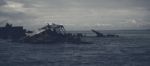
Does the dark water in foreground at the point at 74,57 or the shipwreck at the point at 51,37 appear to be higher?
the shipwreck at the point at 51,37

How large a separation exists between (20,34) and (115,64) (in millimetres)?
80844

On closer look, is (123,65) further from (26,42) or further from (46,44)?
(26,42)

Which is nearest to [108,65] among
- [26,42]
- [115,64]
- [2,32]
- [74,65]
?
[115,64]

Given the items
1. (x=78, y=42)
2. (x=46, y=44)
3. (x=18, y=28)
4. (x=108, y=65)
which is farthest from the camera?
(x=18, y=28)

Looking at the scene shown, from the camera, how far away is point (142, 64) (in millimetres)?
46000

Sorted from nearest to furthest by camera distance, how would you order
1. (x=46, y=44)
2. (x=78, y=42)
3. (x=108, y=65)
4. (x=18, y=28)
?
(x=108, y=65), (x=46, y=44), (x=78, y=42), (x=18, y=28)

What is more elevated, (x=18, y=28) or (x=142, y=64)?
(x=18, y=28)

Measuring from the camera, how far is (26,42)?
9962cm

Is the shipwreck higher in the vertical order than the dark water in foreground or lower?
higher

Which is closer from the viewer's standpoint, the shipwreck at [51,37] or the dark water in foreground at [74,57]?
the dark water in foreground at [74,57]

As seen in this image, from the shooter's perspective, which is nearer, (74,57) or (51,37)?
(74,57)

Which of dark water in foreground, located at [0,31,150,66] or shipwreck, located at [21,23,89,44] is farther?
shipwreck, located at [21,23,89,44]

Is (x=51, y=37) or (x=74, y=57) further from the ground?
(x=51, y=37)

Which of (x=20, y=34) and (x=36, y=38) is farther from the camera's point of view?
(x=20, y=34)
